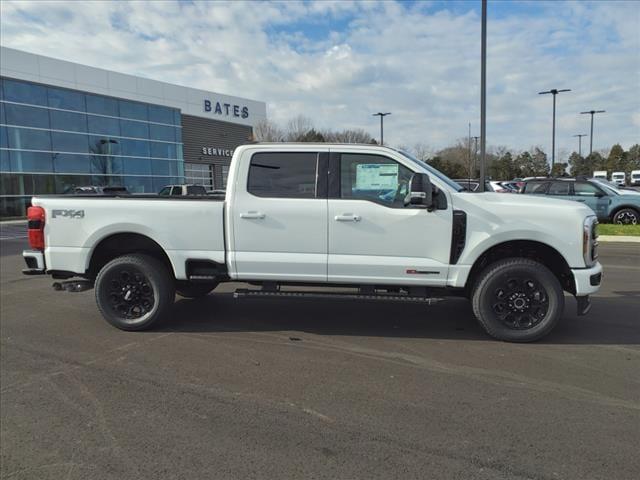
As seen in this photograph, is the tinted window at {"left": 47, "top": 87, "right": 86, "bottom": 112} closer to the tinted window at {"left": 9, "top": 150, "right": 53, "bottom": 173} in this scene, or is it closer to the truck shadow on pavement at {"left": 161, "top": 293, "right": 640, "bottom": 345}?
the tinted window at {"left": 9, "top": 150, "right": 53, "bottom": 173}

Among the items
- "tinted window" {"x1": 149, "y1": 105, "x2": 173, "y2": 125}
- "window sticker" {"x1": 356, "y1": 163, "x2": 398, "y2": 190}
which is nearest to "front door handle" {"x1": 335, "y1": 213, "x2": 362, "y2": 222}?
"window sticker" {"x1": 356, "y1": 163, "x2": 398, "y2": 190}

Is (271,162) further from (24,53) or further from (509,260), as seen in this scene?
(24,53)

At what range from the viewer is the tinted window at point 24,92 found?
26.5 metres

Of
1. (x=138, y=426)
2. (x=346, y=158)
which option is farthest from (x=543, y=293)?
(x=138, y=426)

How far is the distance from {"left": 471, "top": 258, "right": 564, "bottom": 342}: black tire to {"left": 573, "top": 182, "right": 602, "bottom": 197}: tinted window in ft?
42.4

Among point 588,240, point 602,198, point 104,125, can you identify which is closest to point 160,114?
point 104,125

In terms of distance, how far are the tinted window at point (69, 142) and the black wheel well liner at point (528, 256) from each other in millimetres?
29853

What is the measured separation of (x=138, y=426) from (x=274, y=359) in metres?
1.55

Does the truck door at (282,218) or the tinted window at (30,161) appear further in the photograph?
the tinted window at (30,161)

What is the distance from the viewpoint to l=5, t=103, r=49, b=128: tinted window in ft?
87.1

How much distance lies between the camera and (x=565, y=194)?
16141 millimetres

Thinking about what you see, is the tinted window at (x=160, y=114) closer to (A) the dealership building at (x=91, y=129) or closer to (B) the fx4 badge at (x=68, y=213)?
(A) the dealership building at (x=91, y=129)

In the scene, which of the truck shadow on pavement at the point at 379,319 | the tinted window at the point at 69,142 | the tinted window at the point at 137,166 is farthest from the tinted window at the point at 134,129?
the truck shadow on pavement at the point at 379,319

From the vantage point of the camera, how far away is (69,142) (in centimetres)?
2983
